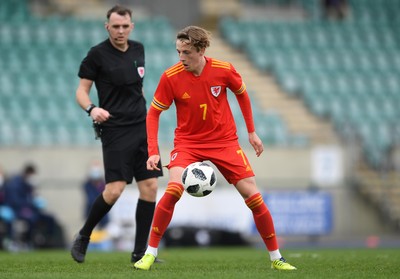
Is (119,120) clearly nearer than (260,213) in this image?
No

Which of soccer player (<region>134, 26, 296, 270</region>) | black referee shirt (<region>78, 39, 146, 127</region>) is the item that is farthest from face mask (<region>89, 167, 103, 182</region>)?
soccer player (<region>134, 26, 296, 270</region>)

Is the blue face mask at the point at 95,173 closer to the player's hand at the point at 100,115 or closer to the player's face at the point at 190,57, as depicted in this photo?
the player's hand at the point at 100,115

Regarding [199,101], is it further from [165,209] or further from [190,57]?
[165,209]

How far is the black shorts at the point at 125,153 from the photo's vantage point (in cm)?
915

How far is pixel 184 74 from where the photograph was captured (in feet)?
27.5

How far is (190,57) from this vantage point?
827 cm

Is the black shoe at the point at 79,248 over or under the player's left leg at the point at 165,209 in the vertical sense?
under

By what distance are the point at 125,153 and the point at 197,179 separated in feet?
4.05

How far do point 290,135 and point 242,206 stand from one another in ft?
10.5

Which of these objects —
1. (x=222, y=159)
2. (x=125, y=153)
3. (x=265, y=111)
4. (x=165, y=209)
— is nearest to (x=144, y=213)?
(x=125, y=153)

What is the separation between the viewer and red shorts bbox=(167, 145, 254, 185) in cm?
833

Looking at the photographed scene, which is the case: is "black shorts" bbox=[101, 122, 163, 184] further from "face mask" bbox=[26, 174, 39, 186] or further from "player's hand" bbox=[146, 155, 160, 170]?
"face mask" bbox=[26, 174, 39, 186]

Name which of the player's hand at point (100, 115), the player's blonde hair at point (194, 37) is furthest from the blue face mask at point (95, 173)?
the player's blonde hair at point (194, 37)

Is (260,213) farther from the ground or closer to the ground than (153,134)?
closer to the ground
